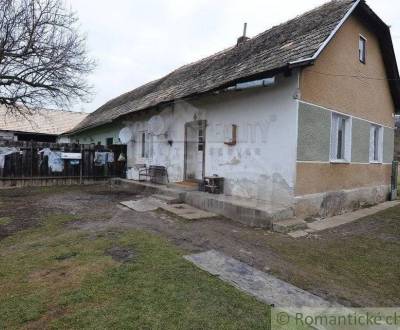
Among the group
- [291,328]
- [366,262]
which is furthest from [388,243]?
[291,328]

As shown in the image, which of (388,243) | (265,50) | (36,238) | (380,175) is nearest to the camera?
(36,238)

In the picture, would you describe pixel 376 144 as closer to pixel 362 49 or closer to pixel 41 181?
pixel 362 49

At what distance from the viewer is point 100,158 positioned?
15195 millimetres

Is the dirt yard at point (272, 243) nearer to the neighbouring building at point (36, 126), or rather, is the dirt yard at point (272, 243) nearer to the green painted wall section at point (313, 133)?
the green painted wall section at point (313, 133)

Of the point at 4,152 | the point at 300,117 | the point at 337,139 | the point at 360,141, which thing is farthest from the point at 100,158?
the point at 360,141

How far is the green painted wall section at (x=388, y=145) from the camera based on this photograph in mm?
12039

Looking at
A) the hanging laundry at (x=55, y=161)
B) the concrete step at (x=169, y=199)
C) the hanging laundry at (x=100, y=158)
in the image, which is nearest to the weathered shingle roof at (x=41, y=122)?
the hanging laundry at (x=100, y=158)

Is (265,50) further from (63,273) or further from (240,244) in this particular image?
(63,273)

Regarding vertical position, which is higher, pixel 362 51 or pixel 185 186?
pixel 362 51

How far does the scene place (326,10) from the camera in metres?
9.33

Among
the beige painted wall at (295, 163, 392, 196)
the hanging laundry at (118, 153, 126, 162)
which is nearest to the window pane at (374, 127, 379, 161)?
the beige painted wall at (295, 163, 392, 196)

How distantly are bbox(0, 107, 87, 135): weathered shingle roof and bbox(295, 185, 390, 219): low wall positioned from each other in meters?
20.9

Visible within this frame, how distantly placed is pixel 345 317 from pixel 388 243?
3941 millimetres

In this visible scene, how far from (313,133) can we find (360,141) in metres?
3.47
